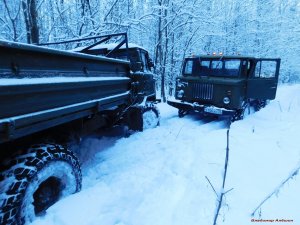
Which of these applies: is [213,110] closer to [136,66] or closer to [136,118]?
[136,118]

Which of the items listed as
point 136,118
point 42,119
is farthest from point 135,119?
point 42,119

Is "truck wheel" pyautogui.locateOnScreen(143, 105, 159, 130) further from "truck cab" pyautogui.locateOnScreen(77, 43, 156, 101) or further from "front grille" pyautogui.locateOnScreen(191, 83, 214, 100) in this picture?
"front grille" pyautogui.locateOnScreen(191, 83, 214, 100)

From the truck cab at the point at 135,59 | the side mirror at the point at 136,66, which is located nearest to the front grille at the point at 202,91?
the truck cab at the point at 135,59

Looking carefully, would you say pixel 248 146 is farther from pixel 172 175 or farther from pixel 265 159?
pixel 172 175

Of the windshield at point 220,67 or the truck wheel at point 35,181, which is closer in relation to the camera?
the truck wheel at point 35,181

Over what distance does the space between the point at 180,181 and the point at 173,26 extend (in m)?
12.5

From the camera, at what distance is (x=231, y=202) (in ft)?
9.49

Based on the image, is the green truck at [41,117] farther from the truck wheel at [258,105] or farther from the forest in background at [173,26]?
the truck wheel at [258,105]

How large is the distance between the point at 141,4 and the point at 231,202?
16426mm

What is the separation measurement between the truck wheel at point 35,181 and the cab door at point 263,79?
21.4ft

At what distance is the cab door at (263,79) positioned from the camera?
26.7ft

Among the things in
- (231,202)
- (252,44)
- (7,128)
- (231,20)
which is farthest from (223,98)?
(252,44)

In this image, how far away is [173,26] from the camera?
47.6ft

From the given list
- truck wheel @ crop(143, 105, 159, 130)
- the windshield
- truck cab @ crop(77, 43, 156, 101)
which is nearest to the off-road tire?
truck wheel @ crop(143, 105, 159, 130)
